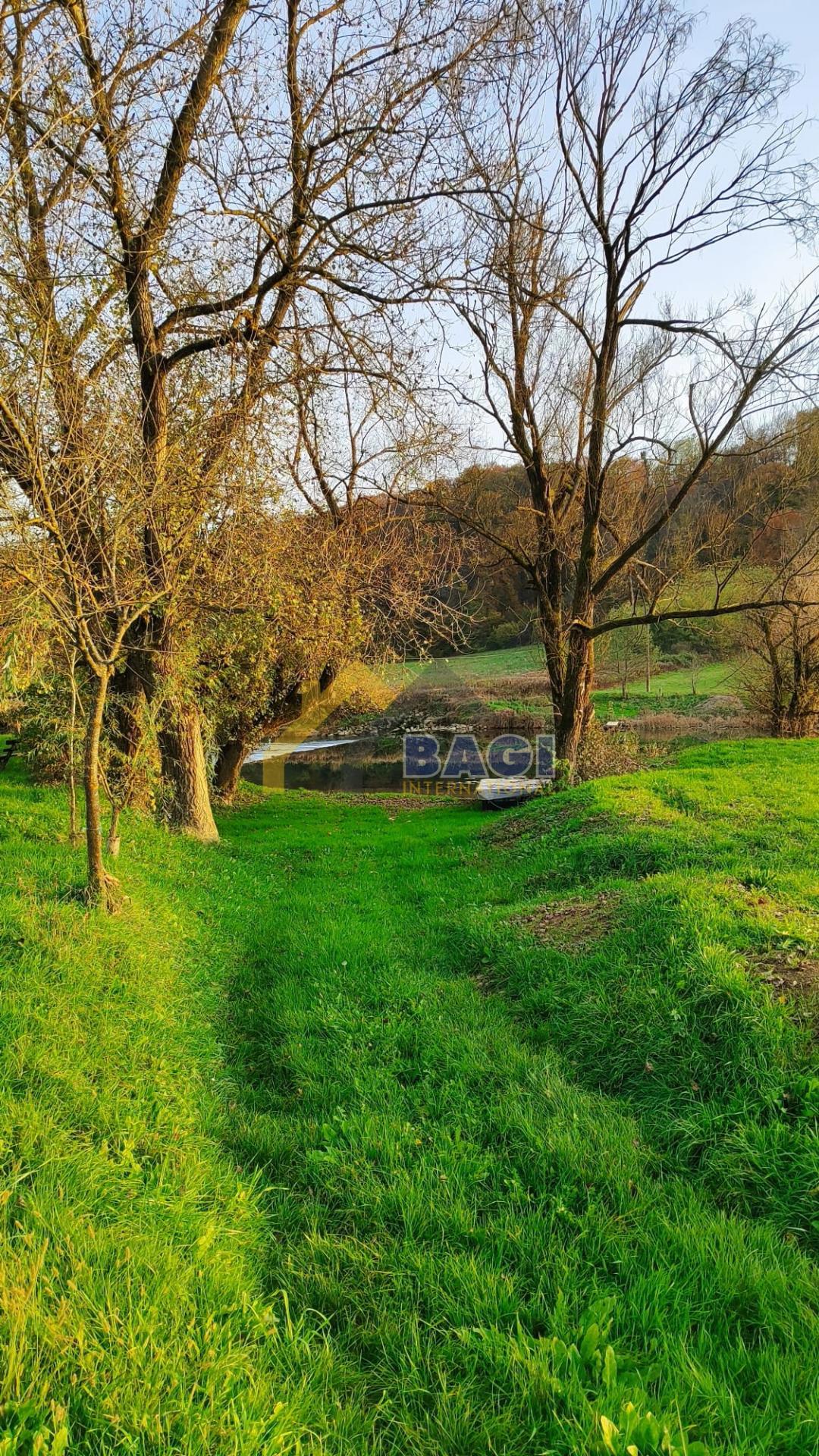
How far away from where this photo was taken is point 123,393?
7141 millimetres

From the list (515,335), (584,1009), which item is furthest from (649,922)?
(515,335)

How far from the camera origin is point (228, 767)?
1689 cm

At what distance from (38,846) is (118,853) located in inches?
42.0

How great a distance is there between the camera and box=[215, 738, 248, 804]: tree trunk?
16.8 meters

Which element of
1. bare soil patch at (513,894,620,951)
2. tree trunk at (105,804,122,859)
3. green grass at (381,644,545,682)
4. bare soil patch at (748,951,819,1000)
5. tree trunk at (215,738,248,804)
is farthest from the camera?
green grass at (381,644,545,682)

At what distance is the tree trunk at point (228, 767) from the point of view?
659 inches

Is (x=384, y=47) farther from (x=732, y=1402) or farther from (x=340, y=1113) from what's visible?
(x=732, y=1402)

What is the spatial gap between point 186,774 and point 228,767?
607 cm

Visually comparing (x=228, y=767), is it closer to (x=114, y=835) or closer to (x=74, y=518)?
(x=114, y=835)

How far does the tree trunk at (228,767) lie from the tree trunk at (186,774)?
5.65 metres

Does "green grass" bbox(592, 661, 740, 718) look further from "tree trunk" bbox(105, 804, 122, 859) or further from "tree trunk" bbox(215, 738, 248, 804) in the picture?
"tree trunk" bbox(105, 804, 122, 859)

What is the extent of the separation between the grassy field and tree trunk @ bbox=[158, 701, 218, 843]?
426cm

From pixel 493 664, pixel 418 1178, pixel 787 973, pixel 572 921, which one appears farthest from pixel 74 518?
pixel 493 664


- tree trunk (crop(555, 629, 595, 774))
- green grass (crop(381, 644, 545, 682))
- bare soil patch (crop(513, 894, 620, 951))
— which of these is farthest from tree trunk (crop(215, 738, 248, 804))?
green grass (crop(381, 644, 545, 682))
